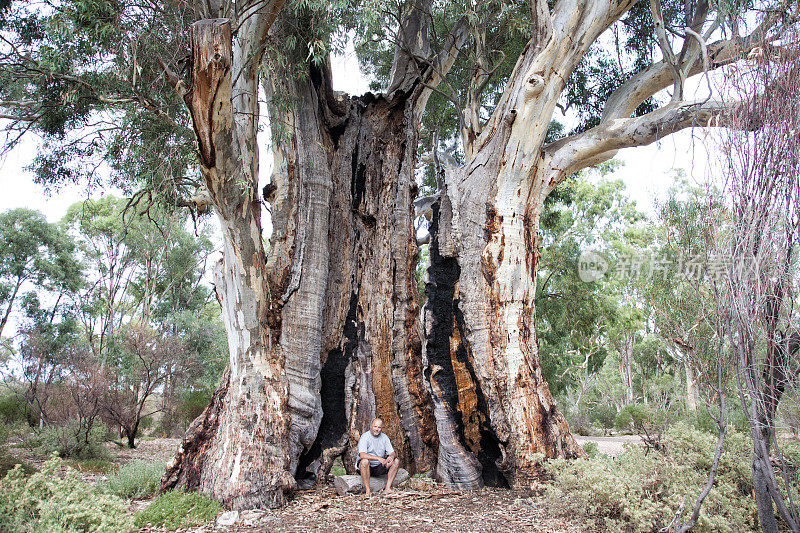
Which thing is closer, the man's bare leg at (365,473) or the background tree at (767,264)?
the background tree at (767,264)

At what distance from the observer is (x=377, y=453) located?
18.8 ft

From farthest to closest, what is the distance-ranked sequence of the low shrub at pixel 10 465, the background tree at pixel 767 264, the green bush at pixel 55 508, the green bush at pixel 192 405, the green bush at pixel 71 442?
1. the green bush at pixel 192 405
2. the green bush at pixel 71 442
3. the low shrub at pixel 10 465
4. the green bush at pixel 55 508
5. the background tree at pixel 767 264

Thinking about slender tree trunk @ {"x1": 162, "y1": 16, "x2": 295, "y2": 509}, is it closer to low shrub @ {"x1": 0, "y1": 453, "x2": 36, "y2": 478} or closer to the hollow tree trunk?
the hollow tree trunk

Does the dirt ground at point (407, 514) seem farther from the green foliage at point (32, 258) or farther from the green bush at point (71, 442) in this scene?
the green foliage at point (32, 258)

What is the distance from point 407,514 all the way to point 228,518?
157 cm

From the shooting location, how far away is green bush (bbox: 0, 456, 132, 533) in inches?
133

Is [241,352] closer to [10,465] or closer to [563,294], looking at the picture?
[10,465]

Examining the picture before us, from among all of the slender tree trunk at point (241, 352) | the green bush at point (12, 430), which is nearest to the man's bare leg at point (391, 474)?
the slender tree trunk at point (241, 352)

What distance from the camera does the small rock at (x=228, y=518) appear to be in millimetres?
4531

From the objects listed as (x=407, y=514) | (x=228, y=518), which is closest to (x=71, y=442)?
(x=228, y=518)

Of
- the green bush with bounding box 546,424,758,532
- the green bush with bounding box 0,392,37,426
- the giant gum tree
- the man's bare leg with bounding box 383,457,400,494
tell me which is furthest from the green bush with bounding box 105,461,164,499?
the green bush with bounding box 0,392,37,426

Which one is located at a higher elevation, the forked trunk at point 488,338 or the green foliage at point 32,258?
the green foliage at point 32,258

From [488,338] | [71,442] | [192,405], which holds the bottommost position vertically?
[71,442]

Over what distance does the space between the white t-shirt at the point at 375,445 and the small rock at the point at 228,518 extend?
144 cm
